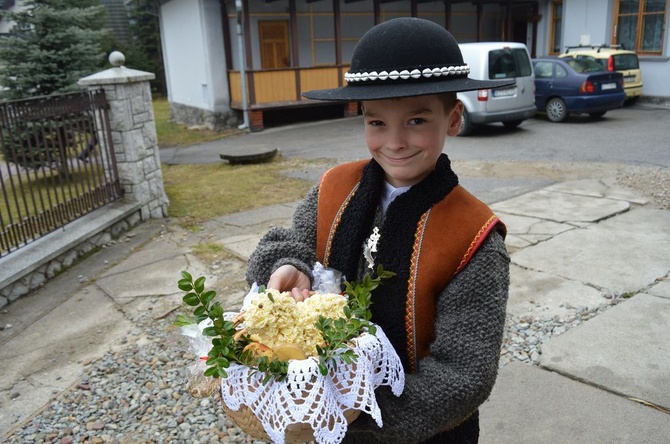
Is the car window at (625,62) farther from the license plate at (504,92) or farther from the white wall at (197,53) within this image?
the white wall at (197,53)

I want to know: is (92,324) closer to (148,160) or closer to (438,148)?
(148,160)

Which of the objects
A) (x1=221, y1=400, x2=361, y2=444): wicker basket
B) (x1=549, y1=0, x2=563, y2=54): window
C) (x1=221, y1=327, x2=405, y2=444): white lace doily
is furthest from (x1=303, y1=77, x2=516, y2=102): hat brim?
(x1=549, y1=0, x2=563, y2=54): window

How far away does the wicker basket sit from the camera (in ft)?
3.92

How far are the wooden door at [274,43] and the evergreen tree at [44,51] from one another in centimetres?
756

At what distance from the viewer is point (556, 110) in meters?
13.1

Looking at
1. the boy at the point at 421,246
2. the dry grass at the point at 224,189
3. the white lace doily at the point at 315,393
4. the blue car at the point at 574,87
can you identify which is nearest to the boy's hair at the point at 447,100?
the boy at the point at 421,246

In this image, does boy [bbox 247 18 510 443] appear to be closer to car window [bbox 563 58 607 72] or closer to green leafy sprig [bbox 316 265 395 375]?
green leafy sprig [bbox 316 265 395 375]

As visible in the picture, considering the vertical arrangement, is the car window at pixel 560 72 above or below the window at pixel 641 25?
below

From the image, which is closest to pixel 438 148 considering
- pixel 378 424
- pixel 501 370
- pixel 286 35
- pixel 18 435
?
pixel 378 424

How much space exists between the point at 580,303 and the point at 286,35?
48.1ft

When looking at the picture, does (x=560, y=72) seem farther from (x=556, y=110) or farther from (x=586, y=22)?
(x=586, y=22)

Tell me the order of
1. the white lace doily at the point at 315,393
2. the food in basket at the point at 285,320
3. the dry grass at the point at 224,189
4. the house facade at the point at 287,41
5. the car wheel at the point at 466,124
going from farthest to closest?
1. the house facade at the point at 287,41
2. the car wheel at the point at 466,124
3. the dry grass at the point at 224,189
4. the food in basket at the point at 285,320
5. the white lace doily at the point at 315,393

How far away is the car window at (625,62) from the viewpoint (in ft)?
47.0

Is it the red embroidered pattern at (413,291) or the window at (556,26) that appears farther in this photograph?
the window at (556,26)
